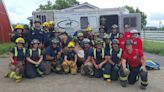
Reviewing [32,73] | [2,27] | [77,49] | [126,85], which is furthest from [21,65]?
[2,27]

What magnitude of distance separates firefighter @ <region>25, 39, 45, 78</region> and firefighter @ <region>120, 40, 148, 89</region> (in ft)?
8.10

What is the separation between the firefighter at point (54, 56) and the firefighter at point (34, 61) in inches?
15.2

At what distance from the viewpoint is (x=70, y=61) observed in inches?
434

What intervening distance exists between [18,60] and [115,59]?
277 cm

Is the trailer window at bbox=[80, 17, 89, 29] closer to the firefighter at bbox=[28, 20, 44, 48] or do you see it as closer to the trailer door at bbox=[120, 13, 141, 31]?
the trailer door at bbox=[120, 13, 141, 31]

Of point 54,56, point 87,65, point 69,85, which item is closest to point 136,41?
point 87,65

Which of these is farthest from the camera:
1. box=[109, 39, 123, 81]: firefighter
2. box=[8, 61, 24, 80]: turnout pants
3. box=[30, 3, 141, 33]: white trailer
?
box=[30, 3, 141, 33]: white trailer

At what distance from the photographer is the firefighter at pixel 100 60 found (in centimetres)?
1022

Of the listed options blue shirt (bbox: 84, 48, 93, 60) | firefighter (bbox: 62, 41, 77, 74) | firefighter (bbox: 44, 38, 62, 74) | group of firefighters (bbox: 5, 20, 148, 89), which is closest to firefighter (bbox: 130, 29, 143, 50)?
group of firefighters (bbox: 5, 20, 148, 89)

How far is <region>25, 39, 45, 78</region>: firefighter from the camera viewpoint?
33.9ft

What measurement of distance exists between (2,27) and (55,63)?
17407 millimetres

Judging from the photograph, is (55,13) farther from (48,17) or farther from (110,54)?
(110,54)

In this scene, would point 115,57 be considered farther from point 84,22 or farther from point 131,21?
point 84,22

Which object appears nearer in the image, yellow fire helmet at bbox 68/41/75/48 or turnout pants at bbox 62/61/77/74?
turnout pants at bbox 62/61/77/74
